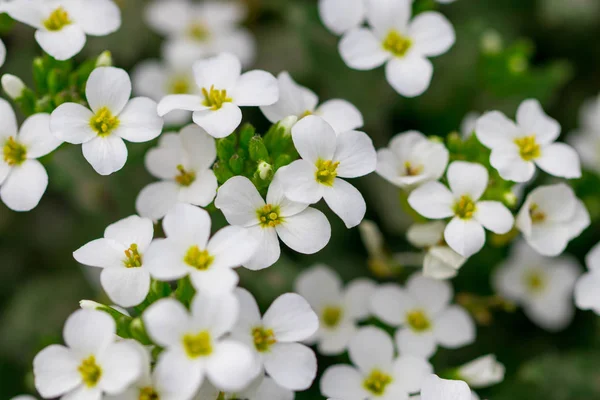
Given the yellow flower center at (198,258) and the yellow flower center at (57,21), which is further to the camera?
the yellow flower center at (57,21)

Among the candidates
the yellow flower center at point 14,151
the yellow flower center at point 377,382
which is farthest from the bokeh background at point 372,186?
the yellow flower center at point 14,151

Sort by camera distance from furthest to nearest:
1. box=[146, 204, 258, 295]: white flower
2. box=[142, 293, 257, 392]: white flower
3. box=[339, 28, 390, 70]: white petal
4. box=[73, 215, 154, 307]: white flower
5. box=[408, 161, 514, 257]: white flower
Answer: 1. box=[339, 28, 390, 70]: white petal
2. box=[408, 161, 514, 257]: white flower
3. box=[73, 215, 154, 307]: white flower
4. box=[146, 204, 258, 295]: white flower
5. box=[142, 293, 257, 392]: white flower

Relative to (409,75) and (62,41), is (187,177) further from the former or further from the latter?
(409,75)

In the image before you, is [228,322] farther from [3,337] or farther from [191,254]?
[3,337]

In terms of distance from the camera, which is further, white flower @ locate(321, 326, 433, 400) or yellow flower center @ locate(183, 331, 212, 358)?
white flower @ locate(321, 326, 433, 400)

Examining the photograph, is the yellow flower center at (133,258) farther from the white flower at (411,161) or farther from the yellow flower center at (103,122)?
the white flower at (411,161)

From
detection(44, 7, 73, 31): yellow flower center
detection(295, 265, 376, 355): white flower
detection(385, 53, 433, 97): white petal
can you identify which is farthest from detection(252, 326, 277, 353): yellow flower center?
detection(44, 7, 73, 31): yellow flower center

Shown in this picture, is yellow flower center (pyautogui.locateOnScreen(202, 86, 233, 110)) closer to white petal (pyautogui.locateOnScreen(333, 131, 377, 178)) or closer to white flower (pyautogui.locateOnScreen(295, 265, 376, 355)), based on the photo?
white petal (pyautogui.locateOnScreen(333, 131, 377, 178))
